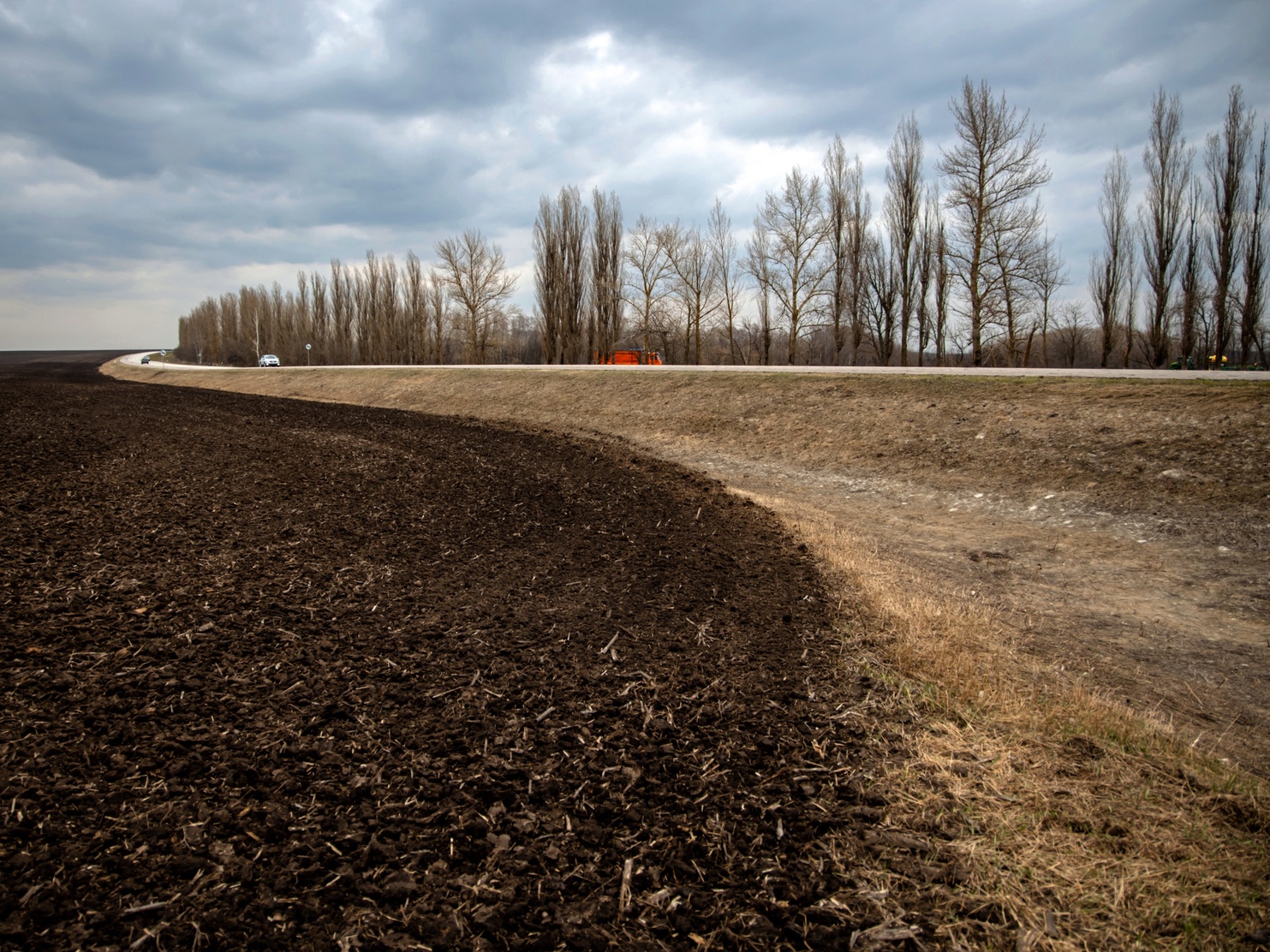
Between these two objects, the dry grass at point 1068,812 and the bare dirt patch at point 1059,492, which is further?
the bare dirt patch at point 1059,492

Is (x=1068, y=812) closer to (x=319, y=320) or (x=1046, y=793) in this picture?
(x=1046, y=793)

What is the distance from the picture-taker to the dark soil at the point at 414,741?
7.32 feet

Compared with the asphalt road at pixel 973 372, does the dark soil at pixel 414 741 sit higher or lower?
lower

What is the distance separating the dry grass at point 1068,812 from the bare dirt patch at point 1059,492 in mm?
757

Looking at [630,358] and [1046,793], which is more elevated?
[630,358]

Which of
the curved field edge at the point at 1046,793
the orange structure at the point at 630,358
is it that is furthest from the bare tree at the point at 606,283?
the curved field edge at the point at 1046,793

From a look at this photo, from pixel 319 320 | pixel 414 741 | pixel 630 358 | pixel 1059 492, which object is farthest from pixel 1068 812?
pixel 319 320

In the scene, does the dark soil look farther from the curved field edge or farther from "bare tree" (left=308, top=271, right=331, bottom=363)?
"bare tree" (left=308, top=271, right=331, bottom=363)

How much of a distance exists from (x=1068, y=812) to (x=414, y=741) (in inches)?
118

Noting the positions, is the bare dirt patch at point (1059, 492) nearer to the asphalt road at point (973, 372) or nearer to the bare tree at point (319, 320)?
the asphalt road at point (973, 372)

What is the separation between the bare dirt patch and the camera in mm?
5008

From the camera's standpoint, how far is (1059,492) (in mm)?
9328

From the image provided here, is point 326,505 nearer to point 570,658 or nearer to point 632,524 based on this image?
point 632,524

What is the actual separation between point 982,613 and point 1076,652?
73 cm
